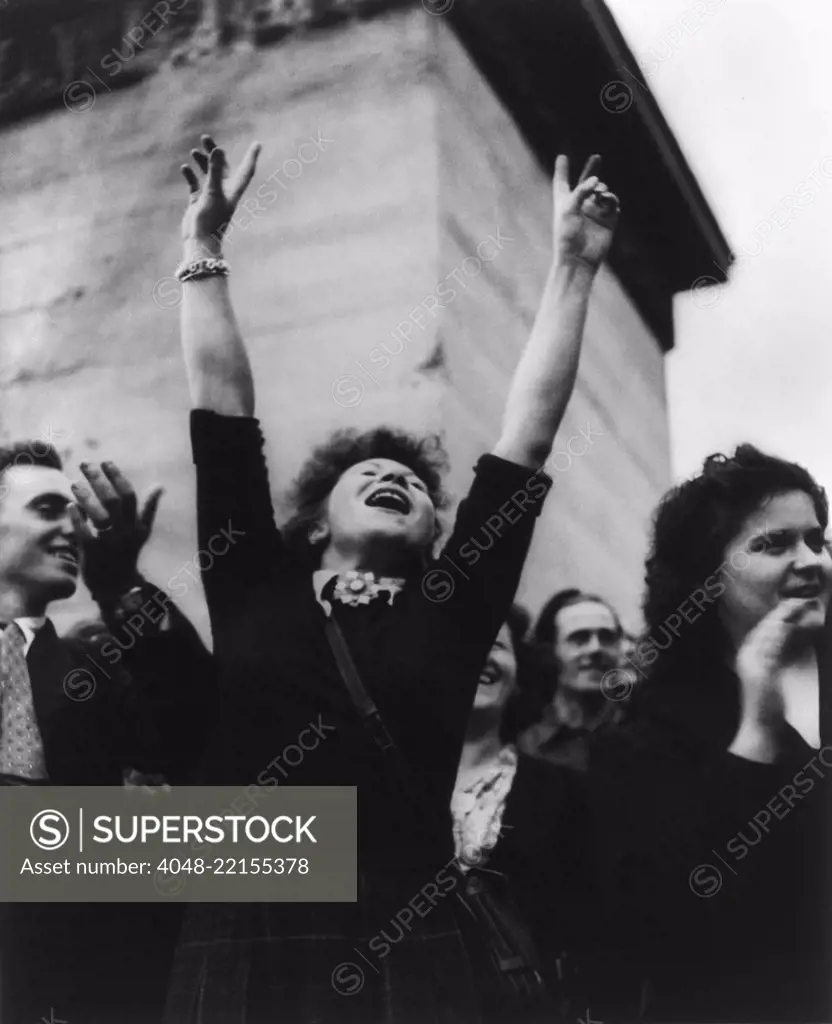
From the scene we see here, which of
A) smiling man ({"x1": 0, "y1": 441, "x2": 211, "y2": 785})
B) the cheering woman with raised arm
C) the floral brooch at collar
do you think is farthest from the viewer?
smiling man ({"x1": 0, "y1": 441, "x2": 211, "y2": 785})

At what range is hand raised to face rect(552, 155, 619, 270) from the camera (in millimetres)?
5327

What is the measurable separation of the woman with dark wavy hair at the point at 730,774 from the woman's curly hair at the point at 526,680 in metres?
0.27

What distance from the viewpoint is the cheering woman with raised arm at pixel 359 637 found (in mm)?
4891

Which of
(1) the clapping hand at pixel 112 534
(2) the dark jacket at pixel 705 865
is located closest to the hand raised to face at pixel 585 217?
(2) the dark jacket at pixel 705 865

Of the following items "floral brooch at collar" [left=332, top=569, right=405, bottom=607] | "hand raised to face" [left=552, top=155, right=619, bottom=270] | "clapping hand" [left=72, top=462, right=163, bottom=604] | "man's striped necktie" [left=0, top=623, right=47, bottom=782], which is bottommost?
"man's striped necktie" [left=0, top=623, right=47, bottom=782]

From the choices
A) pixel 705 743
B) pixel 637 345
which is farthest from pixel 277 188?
pixel 705 743

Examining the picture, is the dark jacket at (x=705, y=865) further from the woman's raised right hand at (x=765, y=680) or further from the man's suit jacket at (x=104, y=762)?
the man's suit jacket at (x=104, y=762)

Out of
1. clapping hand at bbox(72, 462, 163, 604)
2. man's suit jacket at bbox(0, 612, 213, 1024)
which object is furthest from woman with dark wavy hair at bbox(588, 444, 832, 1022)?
clapping hand at bbox(72, 462, 163, 604)

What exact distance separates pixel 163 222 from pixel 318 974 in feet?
9.01

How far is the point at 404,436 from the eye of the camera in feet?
17.0

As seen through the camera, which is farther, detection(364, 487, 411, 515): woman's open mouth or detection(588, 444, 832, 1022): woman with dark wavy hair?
detection(364, 487, 411, 515): woman's open mouth

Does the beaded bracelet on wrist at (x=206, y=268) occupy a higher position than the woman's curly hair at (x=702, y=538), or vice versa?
the beaded bracelet on wrist at (x=206, y=268)

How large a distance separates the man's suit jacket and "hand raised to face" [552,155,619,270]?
1.91 metres

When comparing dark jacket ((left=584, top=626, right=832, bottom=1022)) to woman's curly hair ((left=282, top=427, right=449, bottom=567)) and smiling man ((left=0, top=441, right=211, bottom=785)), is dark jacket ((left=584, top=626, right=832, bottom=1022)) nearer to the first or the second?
woman's curly hair ((left=282, top=427, right=449, bottom=567))
